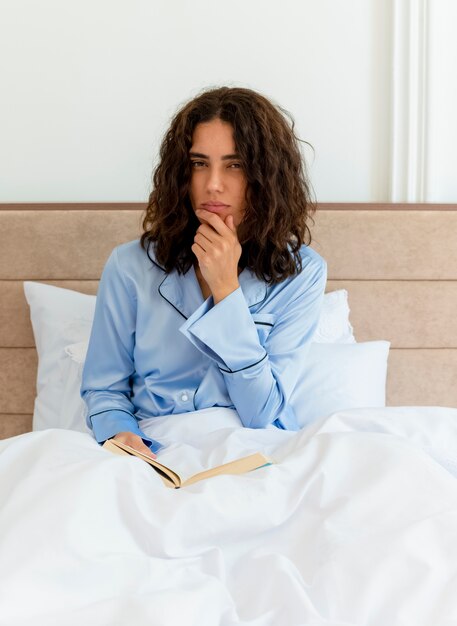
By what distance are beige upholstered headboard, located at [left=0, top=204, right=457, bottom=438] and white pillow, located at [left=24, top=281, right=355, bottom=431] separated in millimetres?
84

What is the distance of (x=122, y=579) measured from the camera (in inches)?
47.8

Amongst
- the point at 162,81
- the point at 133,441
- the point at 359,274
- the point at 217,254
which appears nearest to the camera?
the point at 133,441

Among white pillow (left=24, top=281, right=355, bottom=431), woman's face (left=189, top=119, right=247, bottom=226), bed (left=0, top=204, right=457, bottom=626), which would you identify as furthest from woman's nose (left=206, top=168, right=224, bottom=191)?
white pillow (left=24, top=281, right=355, bottom=431)

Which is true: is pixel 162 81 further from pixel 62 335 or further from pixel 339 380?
pixel 339 380

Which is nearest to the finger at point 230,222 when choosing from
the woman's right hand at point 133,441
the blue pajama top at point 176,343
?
the blue pajama top at point 176,343

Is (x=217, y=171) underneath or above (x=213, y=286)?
above

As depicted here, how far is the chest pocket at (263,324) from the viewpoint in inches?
85.4

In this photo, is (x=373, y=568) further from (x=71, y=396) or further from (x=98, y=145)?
(x=98, y=145)

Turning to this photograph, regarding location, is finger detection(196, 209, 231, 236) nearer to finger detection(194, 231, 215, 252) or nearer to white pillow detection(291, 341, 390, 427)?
finger detection(194, 231, 215, 252)

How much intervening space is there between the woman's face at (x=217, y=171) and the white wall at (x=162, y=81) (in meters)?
0.79

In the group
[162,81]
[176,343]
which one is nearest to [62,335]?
[176,343]

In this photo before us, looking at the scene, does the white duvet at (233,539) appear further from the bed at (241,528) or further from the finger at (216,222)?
the finger at (216,222)

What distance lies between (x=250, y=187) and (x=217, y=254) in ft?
0.66

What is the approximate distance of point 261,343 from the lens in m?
2.18
